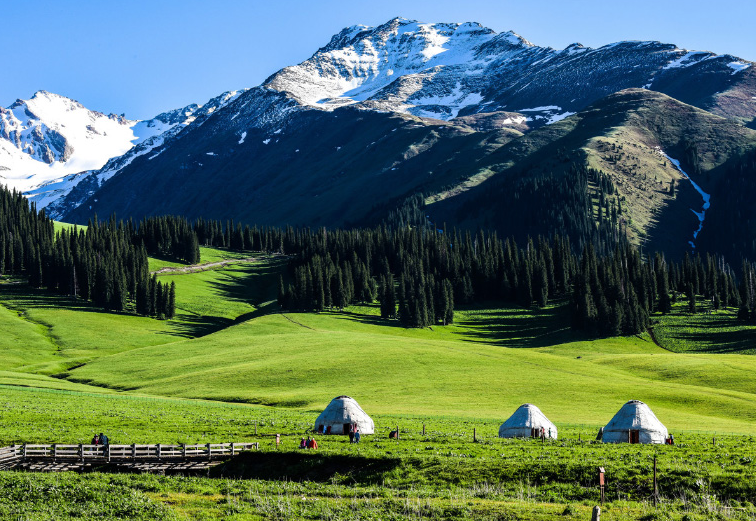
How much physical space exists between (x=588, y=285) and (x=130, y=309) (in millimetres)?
111143

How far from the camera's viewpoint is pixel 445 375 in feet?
349

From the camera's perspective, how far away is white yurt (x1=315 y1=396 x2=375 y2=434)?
62406mm

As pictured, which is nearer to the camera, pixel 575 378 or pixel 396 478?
pixel 396 478

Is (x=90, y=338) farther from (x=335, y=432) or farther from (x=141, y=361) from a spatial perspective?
(x=335, y=432)

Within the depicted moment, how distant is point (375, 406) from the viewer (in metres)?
86.5

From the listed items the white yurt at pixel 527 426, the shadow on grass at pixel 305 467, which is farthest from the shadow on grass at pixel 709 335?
the shadow on grass at pixel 305 467

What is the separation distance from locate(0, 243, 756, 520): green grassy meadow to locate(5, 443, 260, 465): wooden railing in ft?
7.04

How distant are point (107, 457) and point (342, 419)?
20.9m

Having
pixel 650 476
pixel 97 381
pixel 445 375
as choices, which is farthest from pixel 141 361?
pixel 650 476

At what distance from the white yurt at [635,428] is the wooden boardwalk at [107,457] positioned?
102ft

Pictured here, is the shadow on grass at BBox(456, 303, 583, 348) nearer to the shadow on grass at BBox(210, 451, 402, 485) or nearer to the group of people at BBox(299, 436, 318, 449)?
the group of people at BBox(299, 436, 318, 449)

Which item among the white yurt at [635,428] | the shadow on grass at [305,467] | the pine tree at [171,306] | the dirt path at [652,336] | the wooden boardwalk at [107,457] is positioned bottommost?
the dirt path at [652,336]

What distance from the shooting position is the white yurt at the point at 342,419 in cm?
6241

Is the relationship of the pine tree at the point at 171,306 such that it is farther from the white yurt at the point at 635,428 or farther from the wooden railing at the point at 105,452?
the white yurt at the point at 635,428
